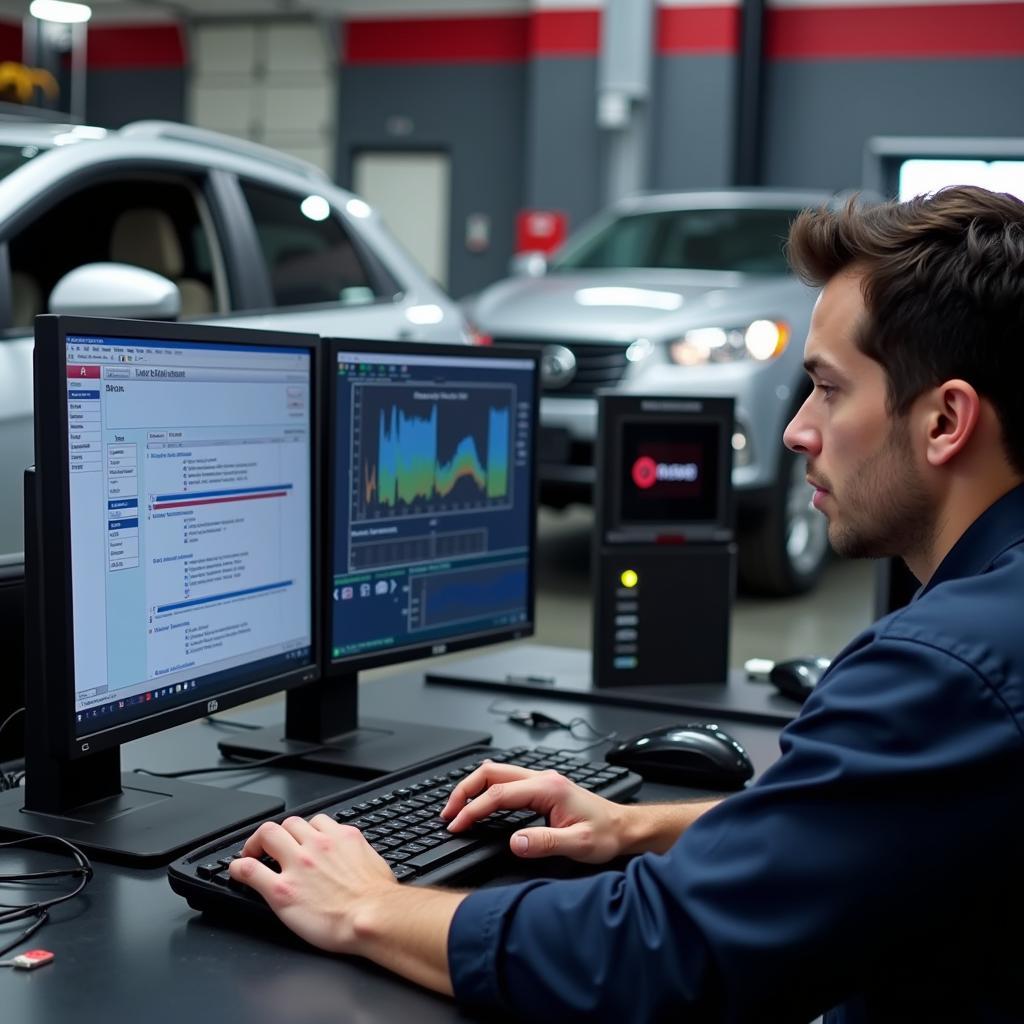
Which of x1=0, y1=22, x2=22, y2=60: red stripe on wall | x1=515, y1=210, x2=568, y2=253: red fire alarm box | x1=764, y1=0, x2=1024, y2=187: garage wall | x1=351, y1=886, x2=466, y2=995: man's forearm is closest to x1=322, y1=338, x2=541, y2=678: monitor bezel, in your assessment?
x1=351, y1=886, x2=466, y2=995: man's forearm

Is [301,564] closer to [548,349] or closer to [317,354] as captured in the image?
[317,354]

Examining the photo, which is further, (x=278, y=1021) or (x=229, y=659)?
(x=229, y=659)

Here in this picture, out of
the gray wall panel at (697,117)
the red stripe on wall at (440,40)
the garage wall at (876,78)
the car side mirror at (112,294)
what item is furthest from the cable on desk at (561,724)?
the red stripe on wall at (440,40)

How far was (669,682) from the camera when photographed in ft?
7.42

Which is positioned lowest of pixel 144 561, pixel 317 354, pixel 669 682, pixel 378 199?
pixel 669 682

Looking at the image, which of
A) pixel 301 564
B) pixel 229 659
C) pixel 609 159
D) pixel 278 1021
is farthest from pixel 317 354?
pixel 609 159

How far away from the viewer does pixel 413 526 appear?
187cm

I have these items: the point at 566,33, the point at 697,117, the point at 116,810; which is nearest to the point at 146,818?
the point at 116,810

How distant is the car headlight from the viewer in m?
5.46

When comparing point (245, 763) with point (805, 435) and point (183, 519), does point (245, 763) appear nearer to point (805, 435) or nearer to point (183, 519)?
point (183, 519)

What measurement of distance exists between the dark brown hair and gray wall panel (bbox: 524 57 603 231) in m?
10.4

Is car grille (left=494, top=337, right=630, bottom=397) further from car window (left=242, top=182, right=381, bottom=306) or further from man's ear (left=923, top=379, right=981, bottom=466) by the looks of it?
man's ear (left=923, top=379, right=981, bottom=466)

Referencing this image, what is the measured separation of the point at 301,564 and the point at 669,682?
2.54ft

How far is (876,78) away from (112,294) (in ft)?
30.1
